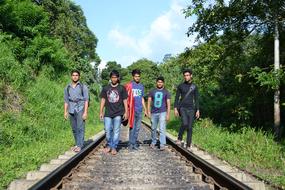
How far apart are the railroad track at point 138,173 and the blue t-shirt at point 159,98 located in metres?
1.51

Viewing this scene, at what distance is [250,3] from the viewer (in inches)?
623

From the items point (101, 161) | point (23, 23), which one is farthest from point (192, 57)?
point (23, 23)

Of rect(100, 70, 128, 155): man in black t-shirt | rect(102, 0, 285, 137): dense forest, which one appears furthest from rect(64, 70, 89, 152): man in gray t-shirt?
rect(102, 0, 285, 137): dense forest

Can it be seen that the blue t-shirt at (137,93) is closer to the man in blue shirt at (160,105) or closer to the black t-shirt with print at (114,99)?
the man in blue shirt at (160,105)

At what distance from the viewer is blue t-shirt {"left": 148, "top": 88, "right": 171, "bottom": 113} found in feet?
40.0

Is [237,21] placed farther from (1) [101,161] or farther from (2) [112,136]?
(1) [101,161]

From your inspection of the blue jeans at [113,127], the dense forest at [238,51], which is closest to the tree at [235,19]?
the dense forest at [238,51]

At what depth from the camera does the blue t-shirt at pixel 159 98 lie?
40.0 feet

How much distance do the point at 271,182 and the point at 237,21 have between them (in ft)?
33.9

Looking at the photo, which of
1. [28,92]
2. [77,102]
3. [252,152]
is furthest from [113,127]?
[28,92]

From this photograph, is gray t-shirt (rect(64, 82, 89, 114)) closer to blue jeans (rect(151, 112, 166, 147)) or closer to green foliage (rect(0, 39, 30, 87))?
blue jeans (rect(151, 112, 166, 147))

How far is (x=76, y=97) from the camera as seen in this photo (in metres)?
10.9

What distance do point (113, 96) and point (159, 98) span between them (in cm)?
169

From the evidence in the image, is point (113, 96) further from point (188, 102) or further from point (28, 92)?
point (28, 92)
